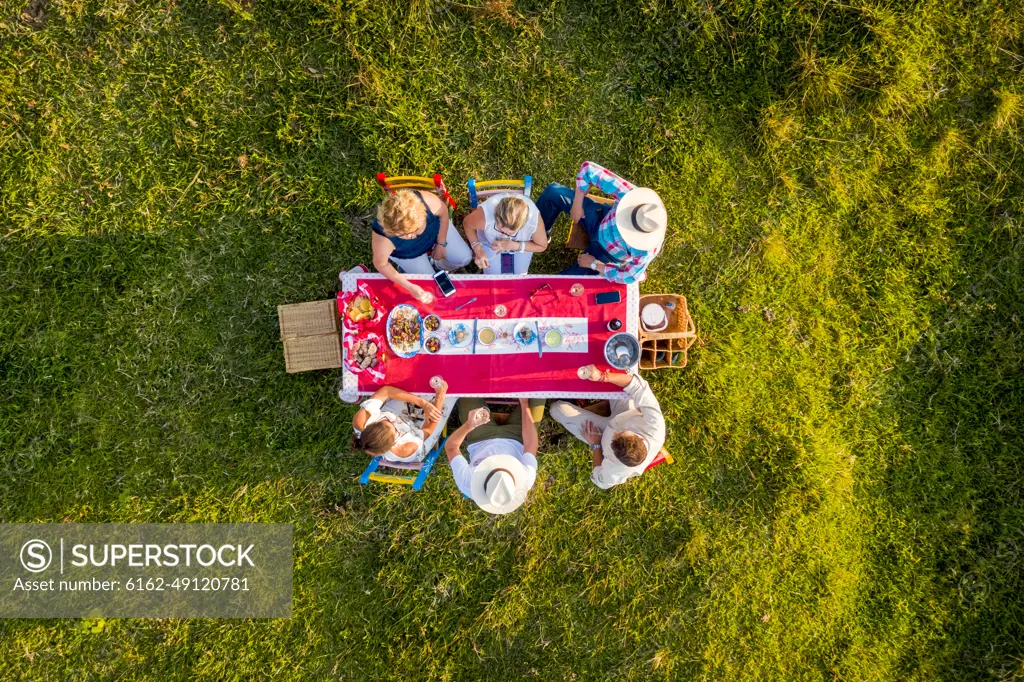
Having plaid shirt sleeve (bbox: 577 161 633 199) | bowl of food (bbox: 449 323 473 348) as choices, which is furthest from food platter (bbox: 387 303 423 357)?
plaid shirt sleeve (bbox: 577 161 633 199)

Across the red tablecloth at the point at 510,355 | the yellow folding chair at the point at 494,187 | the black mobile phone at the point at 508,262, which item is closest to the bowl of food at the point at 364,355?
the red tablecloth at the point at 510,355

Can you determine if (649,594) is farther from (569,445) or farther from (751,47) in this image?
(751,47)

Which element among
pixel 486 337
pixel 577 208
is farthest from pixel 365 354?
pixel 577 208

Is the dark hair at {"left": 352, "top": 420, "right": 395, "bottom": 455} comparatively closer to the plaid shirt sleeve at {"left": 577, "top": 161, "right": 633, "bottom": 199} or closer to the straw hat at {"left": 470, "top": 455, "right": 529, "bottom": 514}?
the straw hat at {"left": 470, "top": 455, "right": 529, "bottom": 514}

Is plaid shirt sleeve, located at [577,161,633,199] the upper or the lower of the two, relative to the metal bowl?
upper

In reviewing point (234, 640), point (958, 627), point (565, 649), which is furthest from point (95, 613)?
point (958, 627)

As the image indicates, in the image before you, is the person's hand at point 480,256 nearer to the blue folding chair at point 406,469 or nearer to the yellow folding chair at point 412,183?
the yellow folding chair at point 412,183
